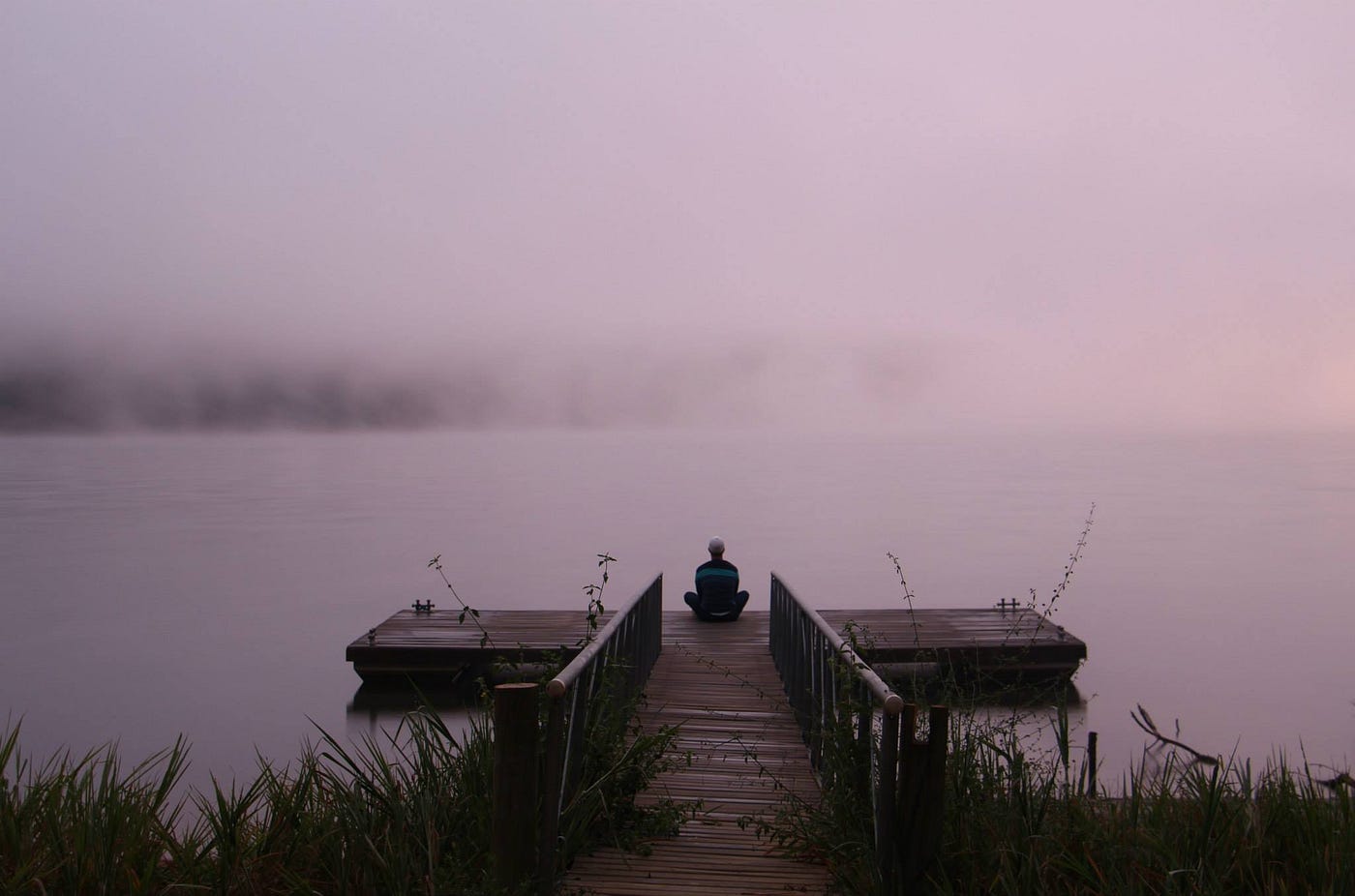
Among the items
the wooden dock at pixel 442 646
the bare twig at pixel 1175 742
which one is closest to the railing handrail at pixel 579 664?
the bare twig at pixel 1175 742

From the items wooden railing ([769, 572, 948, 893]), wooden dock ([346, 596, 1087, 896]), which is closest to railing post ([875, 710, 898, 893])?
wooden railing ([769, 572, 948, 893])

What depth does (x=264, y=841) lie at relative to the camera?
430cm

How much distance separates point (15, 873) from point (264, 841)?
88cm

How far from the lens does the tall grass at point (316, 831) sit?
380cm

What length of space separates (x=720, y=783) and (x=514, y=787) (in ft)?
7.91

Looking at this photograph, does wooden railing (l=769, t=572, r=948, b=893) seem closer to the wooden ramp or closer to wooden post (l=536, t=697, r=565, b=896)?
the wooden ramp

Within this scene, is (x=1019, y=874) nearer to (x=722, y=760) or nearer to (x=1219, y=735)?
(x=722, y=760)

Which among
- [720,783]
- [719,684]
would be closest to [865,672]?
[720,783]

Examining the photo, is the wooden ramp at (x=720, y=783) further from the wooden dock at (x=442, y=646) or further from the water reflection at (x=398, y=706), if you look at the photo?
the water reflection at (x=398, y=706)

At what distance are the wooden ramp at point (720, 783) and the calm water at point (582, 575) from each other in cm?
556

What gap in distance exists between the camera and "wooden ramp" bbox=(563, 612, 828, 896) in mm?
4324

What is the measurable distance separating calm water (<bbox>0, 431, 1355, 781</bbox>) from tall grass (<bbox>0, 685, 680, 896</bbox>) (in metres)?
8.42

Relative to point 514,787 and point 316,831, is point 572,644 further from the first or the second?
point 514,787

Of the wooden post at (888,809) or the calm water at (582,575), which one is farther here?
the calm water at (582,575)
